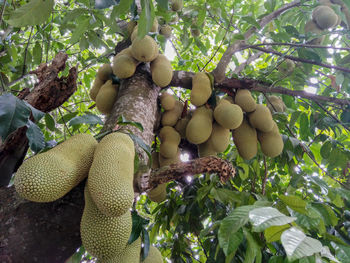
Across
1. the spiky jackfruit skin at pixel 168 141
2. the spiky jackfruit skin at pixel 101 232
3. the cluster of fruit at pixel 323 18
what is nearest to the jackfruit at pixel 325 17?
the cluster of fruit at pixel 323 18

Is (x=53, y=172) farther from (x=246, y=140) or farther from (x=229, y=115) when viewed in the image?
(x=246, y=140)

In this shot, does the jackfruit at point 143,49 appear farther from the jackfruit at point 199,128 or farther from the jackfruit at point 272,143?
the jackfruit at point 272,143

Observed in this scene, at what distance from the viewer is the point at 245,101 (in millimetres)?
1609

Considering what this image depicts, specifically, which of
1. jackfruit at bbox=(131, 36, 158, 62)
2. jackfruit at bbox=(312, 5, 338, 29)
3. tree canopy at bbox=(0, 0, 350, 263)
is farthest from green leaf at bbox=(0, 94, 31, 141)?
jackfruit at bbox=(312, 5, 338, 29)

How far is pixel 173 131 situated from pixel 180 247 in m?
0.75

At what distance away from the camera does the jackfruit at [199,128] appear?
5.01 feet

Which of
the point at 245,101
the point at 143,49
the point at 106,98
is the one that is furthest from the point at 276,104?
the point at 106,98

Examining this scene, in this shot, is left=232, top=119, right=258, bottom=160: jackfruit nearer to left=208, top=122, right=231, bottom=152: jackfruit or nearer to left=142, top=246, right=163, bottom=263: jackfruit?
left=208, top=122, right=231, bottom=152: jackfruit

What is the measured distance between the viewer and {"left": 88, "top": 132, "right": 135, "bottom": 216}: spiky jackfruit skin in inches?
25.4

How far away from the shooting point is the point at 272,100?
6.29 feet

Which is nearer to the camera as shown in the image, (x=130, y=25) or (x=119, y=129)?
(x=119, y=129)

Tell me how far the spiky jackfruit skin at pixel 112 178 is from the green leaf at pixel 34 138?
198 millimetres

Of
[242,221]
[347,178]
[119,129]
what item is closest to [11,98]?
[119,129]

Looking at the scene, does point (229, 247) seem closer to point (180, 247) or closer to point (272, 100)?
point (180, 247)
